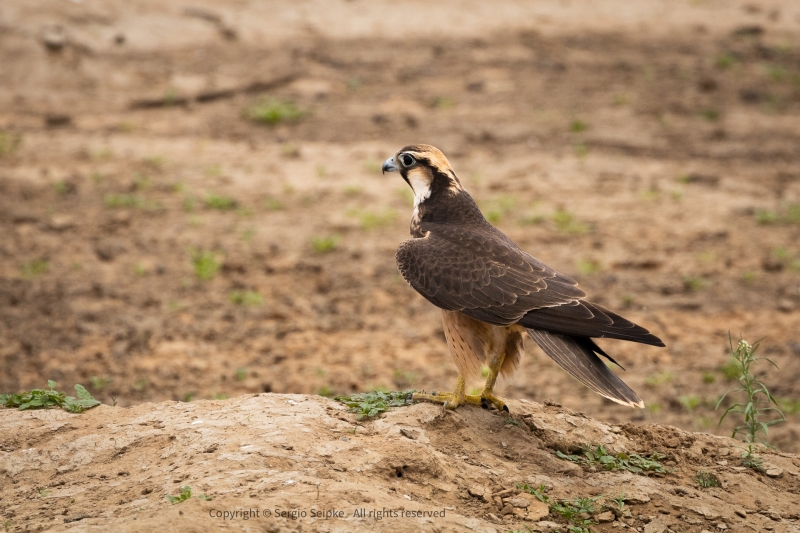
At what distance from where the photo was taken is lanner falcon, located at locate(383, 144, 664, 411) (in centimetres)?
461

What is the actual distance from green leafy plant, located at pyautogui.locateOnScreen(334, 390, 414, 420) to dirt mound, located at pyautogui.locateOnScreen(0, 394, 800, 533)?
0.08m

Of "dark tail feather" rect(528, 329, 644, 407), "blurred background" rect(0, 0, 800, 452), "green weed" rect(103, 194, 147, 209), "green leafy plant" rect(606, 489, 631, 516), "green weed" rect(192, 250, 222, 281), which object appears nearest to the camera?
"green leafy plant" rect(606, 489, 631, 516)

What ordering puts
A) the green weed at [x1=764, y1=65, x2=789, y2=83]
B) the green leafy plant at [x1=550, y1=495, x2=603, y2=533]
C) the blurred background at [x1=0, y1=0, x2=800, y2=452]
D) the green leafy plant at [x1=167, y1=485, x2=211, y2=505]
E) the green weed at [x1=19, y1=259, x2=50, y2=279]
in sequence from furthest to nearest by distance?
the green weed at [x1=764, y1=65, x2=789, y2=83] < the green weed at [x1=19, y1=259, x2=50, y2=279] < the blurred background at [x1=0, y1=0, x2=800, y2=452] < the green leafy plant at [x1=550, y1=495, x2=603, y2=533] < the green leafy plant at [x1=167, y1=485, x2=211, y2=505]

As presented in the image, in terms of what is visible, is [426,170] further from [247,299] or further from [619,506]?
[247,299]

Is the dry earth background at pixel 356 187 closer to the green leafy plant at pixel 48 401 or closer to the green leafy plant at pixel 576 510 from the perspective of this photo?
the green leafy plant at pixel 48 401

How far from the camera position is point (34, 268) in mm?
9469

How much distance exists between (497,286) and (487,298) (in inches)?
4.0

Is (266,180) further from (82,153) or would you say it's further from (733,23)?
(733,23)

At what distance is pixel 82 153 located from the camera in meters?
11.9

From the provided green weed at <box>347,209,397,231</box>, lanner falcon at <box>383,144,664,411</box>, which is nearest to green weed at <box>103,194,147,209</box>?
green weed at <box>347,209,397,231</box>

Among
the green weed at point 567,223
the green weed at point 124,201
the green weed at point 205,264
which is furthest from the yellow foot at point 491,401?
the green weed at point 124,201

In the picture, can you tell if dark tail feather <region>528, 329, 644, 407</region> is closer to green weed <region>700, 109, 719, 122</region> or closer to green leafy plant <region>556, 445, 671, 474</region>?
green leafy plant <region>556, 445, 671, 474</region>

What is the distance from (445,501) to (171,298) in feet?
18.8

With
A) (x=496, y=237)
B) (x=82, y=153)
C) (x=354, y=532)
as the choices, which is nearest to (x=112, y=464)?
(x=354, y=532)
